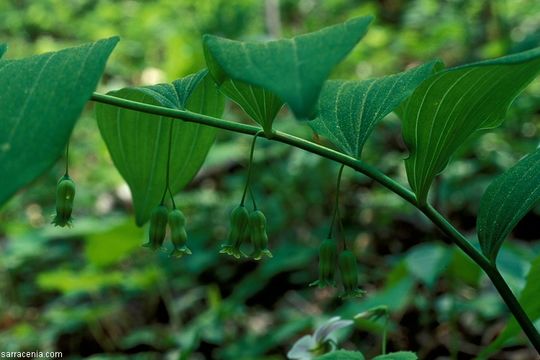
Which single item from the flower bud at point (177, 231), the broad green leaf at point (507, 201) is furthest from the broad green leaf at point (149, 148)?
the broad green leaf at point (507, 201)

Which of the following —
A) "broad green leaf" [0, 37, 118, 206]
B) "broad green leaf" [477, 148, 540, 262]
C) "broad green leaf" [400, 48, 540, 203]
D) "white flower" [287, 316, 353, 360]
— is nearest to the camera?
"broad green leaf" [0, 37, 118, 206]

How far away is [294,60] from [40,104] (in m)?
0.27

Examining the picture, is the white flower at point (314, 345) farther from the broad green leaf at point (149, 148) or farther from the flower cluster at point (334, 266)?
the broad green leaf at point (149, 148)

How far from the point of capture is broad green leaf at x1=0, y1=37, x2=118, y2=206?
1.79 ft

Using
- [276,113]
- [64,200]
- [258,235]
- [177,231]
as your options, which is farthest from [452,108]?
[64,200]

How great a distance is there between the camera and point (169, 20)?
6.46 meters

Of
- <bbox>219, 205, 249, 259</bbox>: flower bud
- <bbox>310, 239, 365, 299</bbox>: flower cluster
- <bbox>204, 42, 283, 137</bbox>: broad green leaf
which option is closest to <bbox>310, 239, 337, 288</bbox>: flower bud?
<bbox>310, 239, 365, 299</bbox>: flower cluster

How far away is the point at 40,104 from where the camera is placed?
620mm

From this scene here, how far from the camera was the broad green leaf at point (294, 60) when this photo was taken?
0.55 meters

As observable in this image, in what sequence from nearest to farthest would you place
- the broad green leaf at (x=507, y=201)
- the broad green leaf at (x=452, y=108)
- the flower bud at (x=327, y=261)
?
the broad green leaf at (x=452, y=108), the broad green leaf at (x=507, y=201), the flower bud at (x=327, y=261)

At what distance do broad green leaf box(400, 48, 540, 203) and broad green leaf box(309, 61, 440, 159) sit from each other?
0.14 ft

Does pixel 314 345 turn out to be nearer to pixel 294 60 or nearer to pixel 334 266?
pixel 334 266

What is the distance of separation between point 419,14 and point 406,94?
548 cm

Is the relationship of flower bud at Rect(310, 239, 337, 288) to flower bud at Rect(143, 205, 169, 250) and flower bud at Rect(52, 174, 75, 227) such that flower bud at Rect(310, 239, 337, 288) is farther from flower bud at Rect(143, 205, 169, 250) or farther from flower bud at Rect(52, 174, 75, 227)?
flower bud at Rect(52, 174, 75, 227)
